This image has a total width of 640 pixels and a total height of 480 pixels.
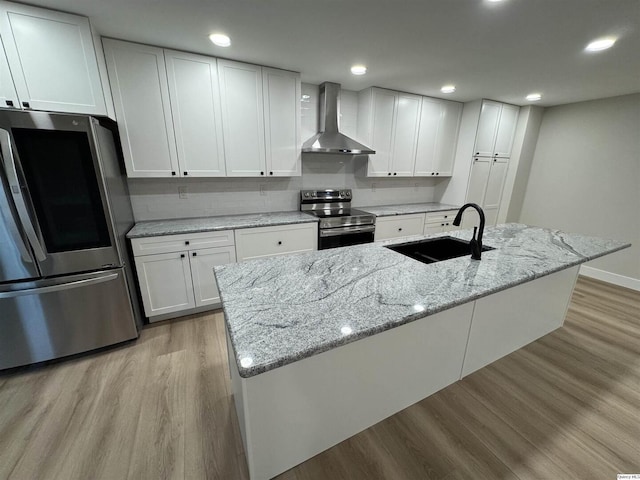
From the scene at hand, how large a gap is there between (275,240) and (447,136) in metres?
2.97

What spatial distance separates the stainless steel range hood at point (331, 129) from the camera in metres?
2.95

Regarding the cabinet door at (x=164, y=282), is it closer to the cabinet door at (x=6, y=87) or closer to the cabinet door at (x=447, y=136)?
the cabinet door at (x=6, y=87)

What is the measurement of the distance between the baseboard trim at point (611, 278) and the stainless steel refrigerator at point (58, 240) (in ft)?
18.5

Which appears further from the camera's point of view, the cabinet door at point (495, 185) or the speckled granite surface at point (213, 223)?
the cabinet door at point (495, 185)

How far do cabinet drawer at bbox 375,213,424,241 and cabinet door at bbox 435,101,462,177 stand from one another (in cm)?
91

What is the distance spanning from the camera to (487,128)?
11.9 ft

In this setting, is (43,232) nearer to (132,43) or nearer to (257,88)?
(132,43)

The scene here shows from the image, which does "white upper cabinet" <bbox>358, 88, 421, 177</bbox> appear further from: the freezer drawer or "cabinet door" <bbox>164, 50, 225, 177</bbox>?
the freezer drawer

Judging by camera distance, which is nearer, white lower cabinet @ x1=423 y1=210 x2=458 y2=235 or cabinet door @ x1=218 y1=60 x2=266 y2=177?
cabinet door @ x1=218 y1=60 x2=266 y2=177

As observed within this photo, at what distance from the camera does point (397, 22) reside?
171 centimetres

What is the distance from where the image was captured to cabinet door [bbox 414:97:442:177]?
139 inches

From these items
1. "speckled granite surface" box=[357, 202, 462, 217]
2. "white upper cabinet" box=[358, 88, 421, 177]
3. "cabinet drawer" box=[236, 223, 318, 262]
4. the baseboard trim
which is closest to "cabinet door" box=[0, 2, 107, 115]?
"cabinet drawer" box=[236, 223, 318, 262]

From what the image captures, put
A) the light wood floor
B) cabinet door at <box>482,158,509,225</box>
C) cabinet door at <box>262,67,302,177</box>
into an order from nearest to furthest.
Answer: the light wood floor → cabinet door at <box>262,67,302,177</box> → cabinet door at <box>482,158,509,225</box>

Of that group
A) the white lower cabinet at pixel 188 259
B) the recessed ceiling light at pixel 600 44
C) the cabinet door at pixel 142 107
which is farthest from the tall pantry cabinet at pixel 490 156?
the cabinet door at pixel 142 107
